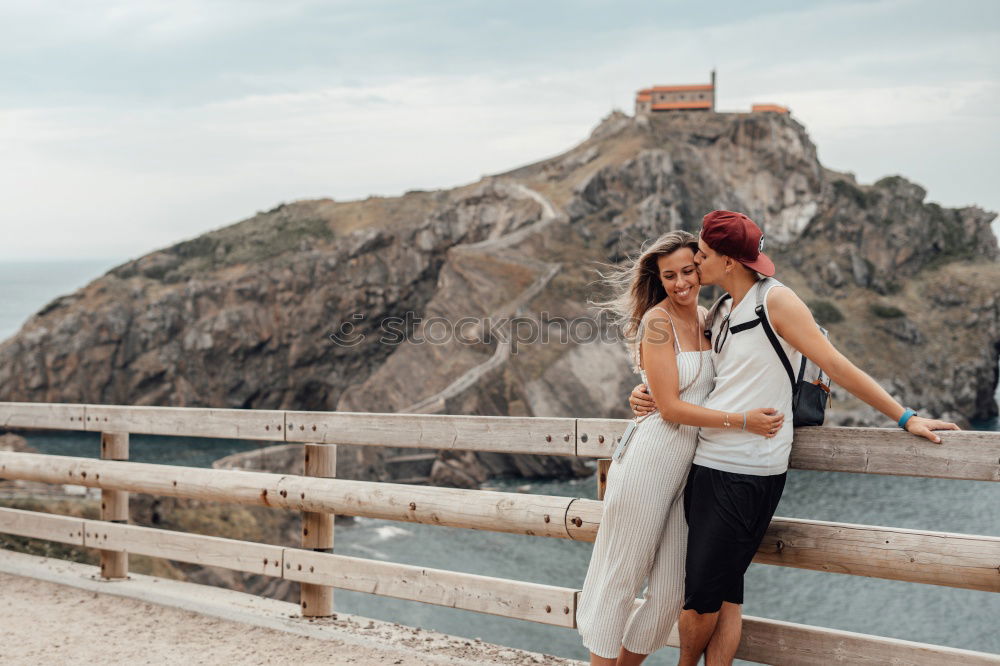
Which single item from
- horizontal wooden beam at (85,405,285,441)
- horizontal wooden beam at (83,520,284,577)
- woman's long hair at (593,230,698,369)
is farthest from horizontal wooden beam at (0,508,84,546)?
woman's long hair at (593,230,698,369)

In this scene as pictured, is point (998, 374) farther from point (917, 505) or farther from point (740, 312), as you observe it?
point (740, 312)

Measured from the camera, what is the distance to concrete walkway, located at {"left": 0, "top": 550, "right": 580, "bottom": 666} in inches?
203

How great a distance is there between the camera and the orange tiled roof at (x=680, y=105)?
97062 millimetres

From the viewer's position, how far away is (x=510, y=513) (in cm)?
476

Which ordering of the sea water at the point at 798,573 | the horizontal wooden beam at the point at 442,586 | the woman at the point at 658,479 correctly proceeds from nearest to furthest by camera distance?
the woman at the point at 658,479
the horizontal wooden beam at the point at 442,586
the sea water at the point at 798,573

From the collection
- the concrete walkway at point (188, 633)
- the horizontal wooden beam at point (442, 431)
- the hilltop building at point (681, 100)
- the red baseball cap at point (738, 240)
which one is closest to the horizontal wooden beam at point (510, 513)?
the horizontal wooden beam at point (442, 431)

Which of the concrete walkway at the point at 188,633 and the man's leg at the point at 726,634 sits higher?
the man's leg at the point at 726,634

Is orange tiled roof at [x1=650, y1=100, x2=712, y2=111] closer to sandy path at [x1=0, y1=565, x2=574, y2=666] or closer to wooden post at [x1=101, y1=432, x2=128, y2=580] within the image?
wooden post at [x1=101, y1=432, x2=128, y2=580]

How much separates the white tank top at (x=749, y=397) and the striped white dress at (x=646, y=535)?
121mm

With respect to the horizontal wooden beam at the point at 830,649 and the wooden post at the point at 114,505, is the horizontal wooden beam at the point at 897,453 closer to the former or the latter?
the horizontal wooden beam at the point at 830,649

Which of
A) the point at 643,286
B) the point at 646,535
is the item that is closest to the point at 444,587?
the point at 646,535

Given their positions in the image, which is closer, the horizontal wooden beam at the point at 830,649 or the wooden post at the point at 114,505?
the horizontal wooden beam at the point at 830,649

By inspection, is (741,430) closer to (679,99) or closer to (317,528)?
(317,528)

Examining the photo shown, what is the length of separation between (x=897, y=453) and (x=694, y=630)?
1.11 metres
